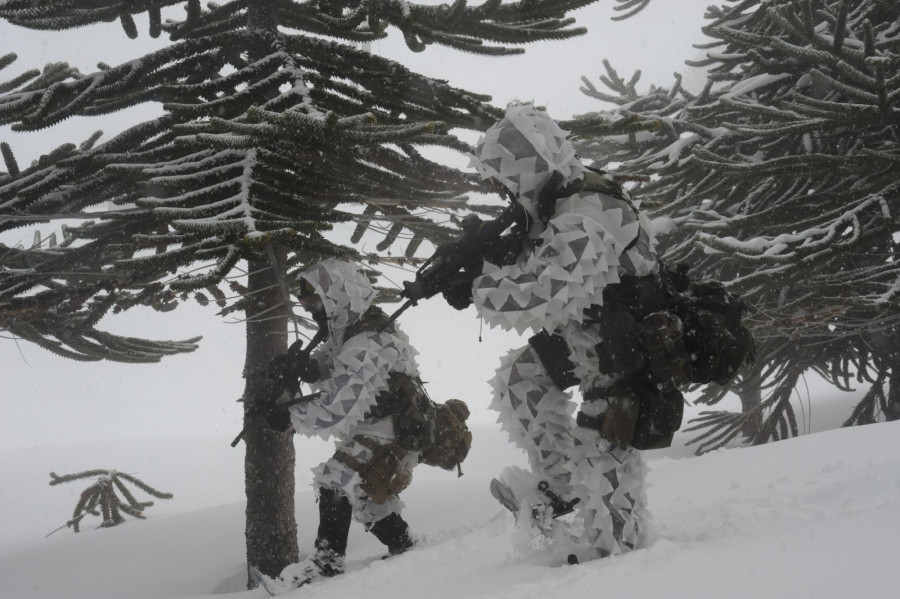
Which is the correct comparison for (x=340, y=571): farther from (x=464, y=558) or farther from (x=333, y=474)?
(x=464, y=558)

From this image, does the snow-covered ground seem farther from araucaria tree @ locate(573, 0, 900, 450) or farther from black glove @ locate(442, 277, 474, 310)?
araucaria tree @ locate(573, 0, 900, 450)

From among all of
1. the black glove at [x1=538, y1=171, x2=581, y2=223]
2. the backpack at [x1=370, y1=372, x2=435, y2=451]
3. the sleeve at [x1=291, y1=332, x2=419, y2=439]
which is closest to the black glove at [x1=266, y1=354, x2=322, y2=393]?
the sleeve at [x1=291, y1=332, x2=419, y2=439]

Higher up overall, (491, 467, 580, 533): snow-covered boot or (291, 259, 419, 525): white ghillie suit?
(291, 259, 419, 525): white ghillie suit

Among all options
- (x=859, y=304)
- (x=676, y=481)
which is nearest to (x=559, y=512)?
(x=676, y=481)

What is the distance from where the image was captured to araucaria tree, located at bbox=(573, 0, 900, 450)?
441cm

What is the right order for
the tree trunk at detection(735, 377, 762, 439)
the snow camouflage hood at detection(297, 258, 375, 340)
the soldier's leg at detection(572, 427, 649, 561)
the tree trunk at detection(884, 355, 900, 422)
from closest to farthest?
the soldier's leg at detection(572, 427, 649, 561)
the snow camouflage hood at detection(297, 258, 375, 340)
the tree trunk at detection(884, 355, 900, 422)
the tree trunk at detection(735, 377, 762, 439)

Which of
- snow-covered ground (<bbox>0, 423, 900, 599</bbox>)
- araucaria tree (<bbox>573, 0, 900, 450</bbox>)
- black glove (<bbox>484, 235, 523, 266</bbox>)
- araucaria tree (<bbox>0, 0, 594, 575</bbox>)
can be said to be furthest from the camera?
araucaria tree (<bbox>573, 0, 900, 450</bbox>)

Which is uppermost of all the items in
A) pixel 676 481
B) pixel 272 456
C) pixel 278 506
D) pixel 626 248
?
pixel 626 248

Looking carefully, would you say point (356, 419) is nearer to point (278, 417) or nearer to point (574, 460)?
point (278, 417)

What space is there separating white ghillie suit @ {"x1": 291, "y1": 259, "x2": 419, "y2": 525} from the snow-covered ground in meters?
0.42

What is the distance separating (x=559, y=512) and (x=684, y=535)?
0.49 metres

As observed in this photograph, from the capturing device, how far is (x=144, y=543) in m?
4.70

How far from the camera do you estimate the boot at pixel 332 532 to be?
315cm

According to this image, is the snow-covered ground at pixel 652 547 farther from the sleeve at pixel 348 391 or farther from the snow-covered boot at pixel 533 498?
the sleeve at pixel 348 391
